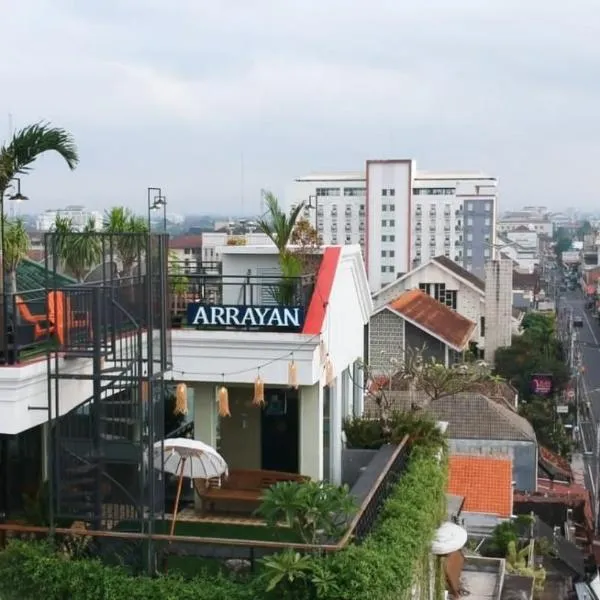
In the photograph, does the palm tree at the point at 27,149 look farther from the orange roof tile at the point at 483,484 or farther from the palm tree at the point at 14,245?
the orange roof tile at the point at 483,484

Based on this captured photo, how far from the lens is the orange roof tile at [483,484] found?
26.1 m

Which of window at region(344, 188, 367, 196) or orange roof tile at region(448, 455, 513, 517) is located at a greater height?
window at region(344, 188, 367, 196)

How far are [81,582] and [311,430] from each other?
4.32 m

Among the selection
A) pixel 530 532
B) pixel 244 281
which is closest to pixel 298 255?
pixel 244 281

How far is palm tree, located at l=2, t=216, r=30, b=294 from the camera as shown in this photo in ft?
39.1

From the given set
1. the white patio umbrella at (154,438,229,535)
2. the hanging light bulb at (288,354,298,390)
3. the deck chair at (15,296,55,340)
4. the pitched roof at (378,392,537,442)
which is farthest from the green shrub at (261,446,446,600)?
the pitched roof at (378,392,537,442)

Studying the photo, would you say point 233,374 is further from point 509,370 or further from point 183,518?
point 509,370

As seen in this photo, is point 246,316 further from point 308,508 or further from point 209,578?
point 209,578

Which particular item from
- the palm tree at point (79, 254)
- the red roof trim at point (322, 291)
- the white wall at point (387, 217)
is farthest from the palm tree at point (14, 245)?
the white wall at point (387, 217)

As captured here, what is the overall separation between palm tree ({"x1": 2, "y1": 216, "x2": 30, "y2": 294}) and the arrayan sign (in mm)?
2109

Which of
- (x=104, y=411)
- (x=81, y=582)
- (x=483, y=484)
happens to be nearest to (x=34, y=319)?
(x=104, y=411)

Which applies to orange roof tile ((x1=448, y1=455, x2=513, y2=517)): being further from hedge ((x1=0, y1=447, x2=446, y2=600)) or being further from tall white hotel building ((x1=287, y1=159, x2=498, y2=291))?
tall white hotel building ((x1=287, y1=159, x2=498, y2=291))

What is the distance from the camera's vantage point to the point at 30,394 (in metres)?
8.65

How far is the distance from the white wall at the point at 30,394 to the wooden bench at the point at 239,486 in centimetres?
290
